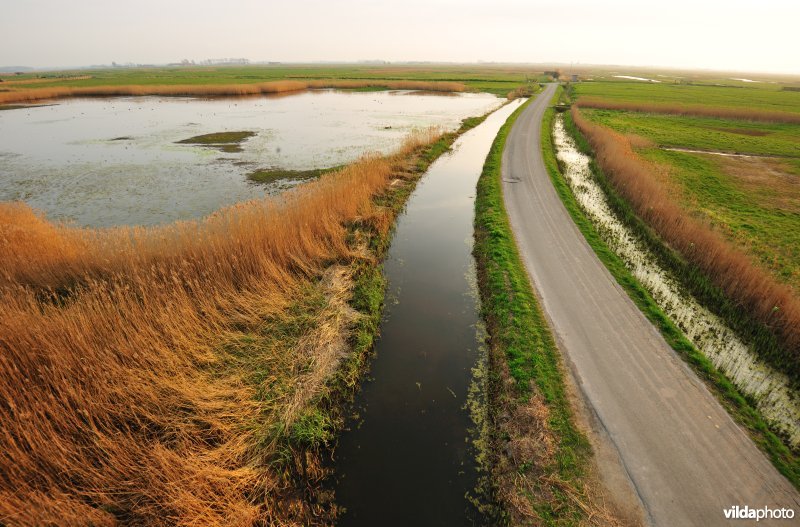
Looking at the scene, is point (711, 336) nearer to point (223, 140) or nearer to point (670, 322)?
point (670, 322)

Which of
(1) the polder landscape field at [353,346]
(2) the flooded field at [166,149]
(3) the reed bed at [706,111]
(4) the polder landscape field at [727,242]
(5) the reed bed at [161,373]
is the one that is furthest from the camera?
(3) the reed bed at [706,111]

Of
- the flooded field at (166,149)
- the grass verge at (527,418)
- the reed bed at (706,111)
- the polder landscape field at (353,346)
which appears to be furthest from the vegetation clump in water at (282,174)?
the reed bed at (706,111)

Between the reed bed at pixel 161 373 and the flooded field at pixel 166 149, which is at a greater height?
the flooded field at pixel 166 149

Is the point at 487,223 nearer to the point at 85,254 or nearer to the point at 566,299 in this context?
the point at 566,299

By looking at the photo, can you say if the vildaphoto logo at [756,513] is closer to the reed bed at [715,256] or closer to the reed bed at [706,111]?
the reed bed at [715,256]

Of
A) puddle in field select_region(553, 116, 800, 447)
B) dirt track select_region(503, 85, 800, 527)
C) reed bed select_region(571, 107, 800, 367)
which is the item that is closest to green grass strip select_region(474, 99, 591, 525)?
dirt track select_region(503, 85, 800, 527)

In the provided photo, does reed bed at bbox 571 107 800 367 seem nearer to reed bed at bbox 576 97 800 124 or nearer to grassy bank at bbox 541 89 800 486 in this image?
grassy bank at bbox 541 89 800 486

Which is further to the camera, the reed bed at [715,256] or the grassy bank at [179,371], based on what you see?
the reed bed at [715,256]

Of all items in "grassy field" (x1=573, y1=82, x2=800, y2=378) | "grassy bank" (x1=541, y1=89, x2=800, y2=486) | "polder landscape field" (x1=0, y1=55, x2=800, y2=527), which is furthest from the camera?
"grassy field" (x1=573, y1=82, x2=800, y2=378)
